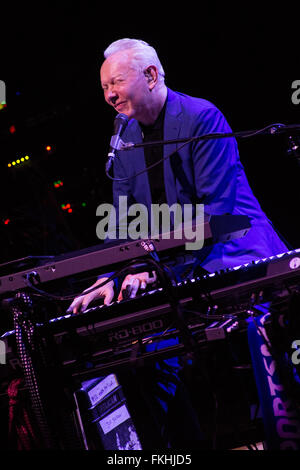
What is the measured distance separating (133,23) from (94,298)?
2757 millimetres

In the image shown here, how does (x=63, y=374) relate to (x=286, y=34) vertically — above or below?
below

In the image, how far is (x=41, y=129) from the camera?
16.7 feet

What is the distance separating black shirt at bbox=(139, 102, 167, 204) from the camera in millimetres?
2750

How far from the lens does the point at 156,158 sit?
280 centimetres

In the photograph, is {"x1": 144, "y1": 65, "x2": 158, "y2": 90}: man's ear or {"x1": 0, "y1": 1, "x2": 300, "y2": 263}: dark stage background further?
{"x1": 0, "y1": 1, "x2": 300, "y2": 263}: dark stage background

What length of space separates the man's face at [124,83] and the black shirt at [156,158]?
0.17 metres

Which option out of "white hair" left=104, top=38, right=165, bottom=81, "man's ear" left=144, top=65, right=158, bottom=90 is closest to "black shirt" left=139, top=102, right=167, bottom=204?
"man's ear" left=144, top=65, right=158, bottom=90

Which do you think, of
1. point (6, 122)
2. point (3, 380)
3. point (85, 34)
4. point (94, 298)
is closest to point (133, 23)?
point (85, 34)

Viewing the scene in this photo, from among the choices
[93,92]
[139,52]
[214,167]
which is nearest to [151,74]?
[139,52]

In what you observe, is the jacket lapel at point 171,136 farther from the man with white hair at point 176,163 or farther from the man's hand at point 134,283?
the man's hand at point 134,283

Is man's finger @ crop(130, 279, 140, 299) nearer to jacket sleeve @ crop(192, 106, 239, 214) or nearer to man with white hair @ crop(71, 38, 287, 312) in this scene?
man with white hair @ crop(71, 38, 287, 312)

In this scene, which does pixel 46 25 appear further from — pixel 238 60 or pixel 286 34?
pixel 286 34

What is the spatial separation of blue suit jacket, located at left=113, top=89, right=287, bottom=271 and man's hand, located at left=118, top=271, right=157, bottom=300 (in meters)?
0.34

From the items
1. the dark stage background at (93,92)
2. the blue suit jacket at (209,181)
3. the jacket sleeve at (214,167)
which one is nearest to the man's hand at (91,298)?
the blue suit jacket at (209,181)
